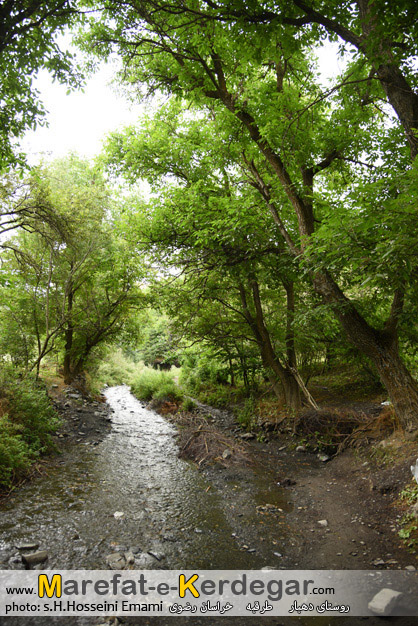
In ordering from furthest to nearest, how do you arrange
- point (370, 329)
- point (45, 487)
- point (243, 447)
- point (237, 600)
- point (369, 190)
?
point (243, 447)
point (370, 329)
point (45, 487)
point (369, 190)
point (237, 600)

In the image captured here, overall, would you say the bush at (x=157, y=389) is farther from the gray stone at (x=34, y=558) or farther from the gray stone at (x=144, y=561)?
the gray stone at (x=34, y=558)

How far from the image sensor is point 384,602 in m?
2.79

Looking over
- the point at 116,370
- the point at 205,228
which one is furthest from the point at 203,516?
the point at 116,370

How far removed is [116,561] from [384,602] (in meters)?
2.73

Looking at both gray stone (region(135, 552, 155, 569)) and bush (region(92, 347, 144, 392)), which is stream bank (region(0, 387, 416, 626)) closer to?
gray stone (region(135, 552, 155, 569))

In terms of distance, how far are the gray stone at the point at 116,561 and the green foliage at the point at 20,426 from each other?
2.50m

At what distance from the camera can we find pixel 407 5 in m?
3.18

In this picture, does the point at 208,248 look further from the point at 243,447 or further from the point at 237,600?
the point at 237,600

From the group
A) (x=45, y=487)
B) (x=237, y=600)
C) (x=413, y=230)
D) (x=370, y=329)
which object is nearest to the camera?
(x=237, y=600)

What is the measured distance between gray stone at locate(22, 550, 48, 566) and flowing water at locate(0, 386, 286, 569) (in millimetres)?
87

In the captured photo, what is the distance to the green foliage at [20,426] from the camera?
5273 mm

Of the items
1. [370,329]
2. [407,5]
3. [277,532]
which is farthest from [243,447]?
[407,5]

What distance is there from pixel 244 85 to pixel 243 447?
8588 mm

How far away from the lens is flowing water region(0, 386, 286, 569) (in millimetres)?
3709
